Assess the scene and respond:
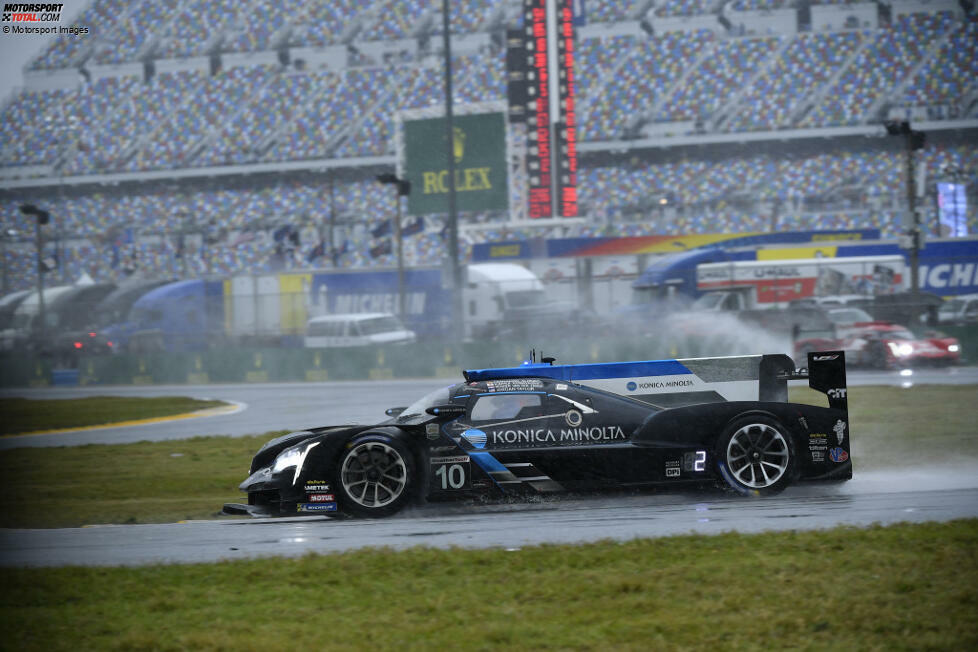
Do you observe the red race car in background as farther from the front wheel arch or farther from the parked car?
the front wheel arch

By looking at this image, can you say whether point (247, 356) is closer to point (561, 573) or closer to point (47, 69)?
point (561, 573)

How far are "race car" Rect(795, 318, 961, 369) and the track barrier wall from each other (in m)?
1.46

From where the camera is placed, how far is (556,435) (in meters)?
7.60

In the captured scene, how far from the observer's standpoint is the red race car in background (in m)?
21.3

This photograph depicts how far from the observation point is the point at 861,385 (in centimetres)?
1753

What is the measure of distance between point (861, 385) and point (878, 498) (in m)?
10.7

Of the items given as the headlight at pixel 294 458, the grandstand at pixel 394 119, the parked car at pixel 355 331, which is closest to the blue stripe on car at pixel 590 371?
the headlight at pixel 294 458

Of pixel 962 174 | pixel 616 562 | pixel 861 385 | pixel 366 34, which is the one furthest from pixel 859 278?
pixel 366 34

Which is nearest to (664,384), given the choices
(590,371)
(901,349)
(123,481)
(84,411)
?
(590,371)

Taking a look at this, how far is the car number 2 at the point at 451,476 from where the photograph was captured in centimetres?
749

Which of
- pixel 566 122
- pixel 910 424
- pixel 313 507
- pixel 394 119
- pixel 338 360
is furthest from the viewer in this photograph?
pixel 394 119

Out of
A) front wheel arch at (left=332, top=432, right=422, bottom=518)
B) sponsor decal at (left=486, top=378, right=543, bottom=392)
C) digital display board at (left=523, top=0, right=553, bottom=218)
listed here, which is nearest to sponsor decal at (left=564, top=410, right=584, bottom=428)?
sponsor decal at (left=486, top=378, right=543, bottom=392)

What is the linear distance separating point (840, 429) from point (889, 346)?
14704 mm

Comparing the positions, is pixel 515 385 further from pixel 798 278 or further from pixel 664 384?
pixel 798 278
